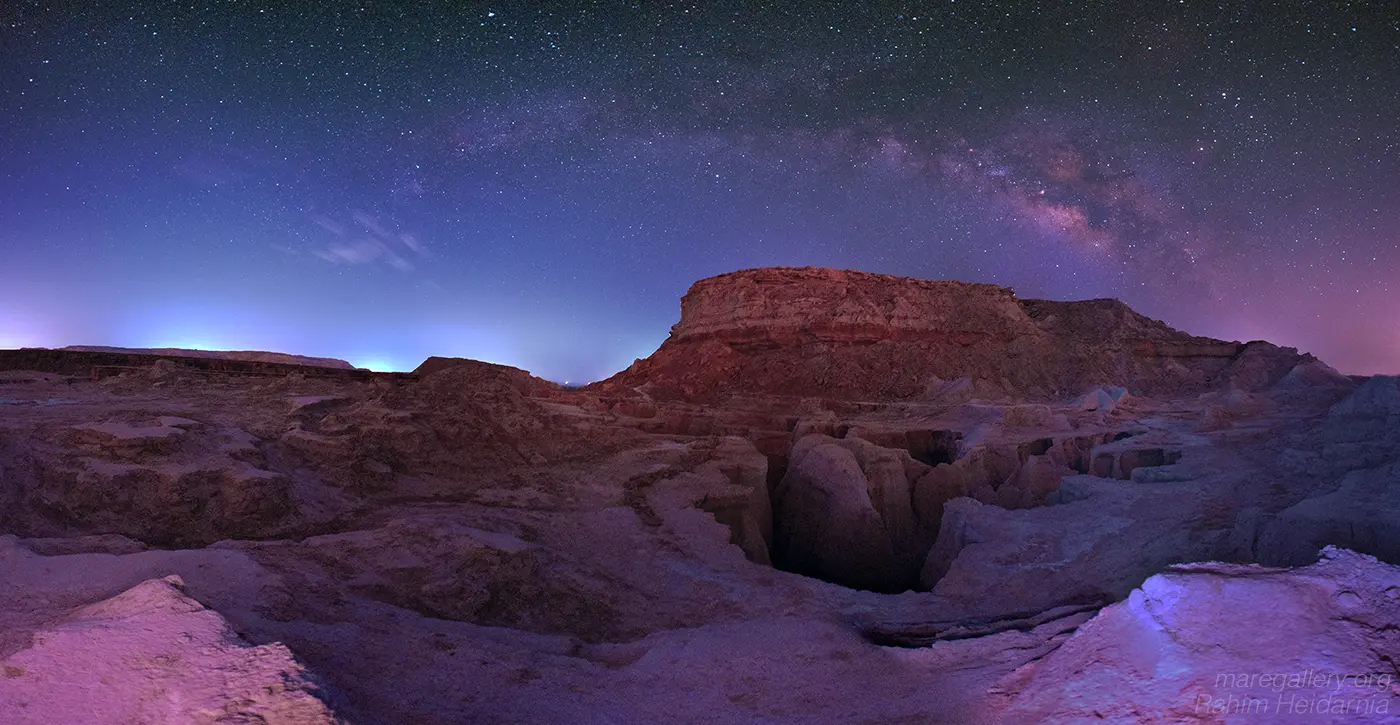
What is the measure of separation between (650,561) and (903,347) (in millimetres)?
21118

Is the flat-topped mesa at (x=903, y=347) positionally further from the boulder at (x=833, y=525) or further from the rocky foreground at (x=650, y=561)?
the boulder at (x=833, y=525)

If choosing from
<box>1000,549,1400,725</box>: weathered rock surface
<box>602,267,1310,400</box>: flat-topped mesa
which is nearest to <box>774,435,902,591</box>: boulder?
<box>1000,549,1400,725</box>: weathered rock surface

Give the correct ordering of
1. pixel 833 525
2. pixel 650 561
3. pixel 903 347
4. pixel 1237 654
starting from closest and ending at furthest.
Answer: pixel 1237 654, pixel 650 561, pixel 833 525, pixel 903 347

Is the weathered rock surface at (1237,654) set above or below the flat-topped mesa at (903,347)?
below

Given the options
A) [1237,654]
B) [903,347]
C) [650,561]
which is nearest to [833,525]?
[650,561]

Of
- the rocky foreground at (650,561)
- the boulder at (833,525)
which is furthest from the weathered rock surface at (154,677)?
the boulder at (833,525)

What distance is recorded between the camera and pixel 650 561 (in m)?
6.96

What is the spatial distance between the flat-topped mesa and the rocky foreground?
9742 mm

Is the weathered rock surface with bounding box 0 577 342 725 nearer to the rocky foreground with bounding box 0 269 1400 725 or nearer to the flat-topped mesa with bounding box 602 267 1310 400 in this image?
the rocky foreground with bounding box 0 269 1400 725

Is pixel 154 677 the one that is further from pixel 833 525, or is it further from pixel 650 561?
pixel 833 525

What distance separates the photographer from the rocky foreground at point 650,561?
8.45 feet

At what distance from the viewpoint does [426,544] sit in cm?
569

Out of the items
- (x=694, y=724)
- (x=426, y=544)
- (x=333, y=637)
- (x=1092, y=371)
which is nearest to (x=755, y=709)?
(x=694, y=724)

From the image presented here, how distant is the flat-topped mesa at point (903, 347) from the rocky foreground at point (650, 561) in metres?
9.74
